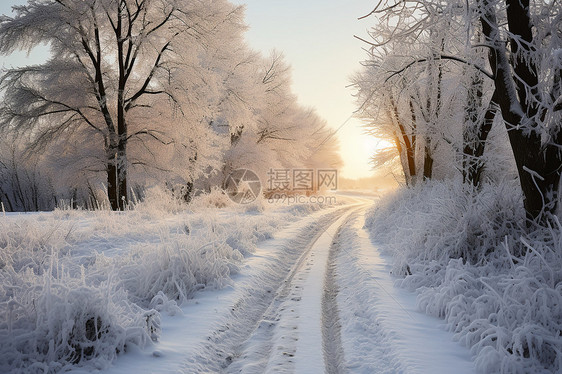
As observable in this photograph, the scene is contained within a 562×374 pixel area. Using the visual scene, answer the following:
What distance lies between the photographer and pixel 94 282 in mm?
4641

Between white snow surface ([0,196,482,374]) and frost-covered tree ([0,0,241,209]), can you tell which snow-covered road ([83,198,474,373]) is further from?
frost-covered tree ([0,0,241,209])

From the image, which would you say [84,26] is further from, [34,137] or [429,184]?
[429,184]

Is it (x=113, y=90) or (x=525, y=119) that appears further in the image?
(x=113, y=90)

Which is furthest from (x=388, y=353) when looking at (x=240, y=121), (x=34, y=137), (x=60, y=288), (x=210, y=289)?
(x=240, y=121)

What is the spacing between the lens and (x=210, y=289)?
549 cm

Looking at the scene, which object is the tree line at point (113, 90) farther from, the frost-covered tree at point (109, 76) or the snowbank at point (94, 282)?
the snowbank at point (94, 282)

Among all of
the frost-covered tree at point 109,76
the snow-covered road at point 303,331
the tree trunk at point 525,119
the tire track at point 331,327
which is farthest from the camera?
the frost-covered tree at point 109,76

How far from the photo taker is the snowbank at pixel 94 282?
2969 mm

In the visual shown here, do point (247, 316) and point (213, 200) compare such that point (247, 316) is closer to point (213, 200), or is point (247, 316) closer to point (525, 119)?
point (525, 119)

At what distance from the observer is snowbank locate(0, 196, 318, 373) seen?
297cm

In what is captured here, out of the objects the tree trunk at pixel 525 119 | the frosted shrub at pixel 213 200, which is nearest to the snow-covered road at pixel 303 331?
the tree trunk at pixel 525 119

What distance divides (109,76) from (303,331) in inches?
554

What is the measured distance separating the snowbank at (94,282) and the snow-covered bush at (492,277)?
11.7 ft

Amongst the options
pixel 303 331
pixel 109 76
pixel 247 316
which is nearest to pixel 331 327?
pixel 303 331
